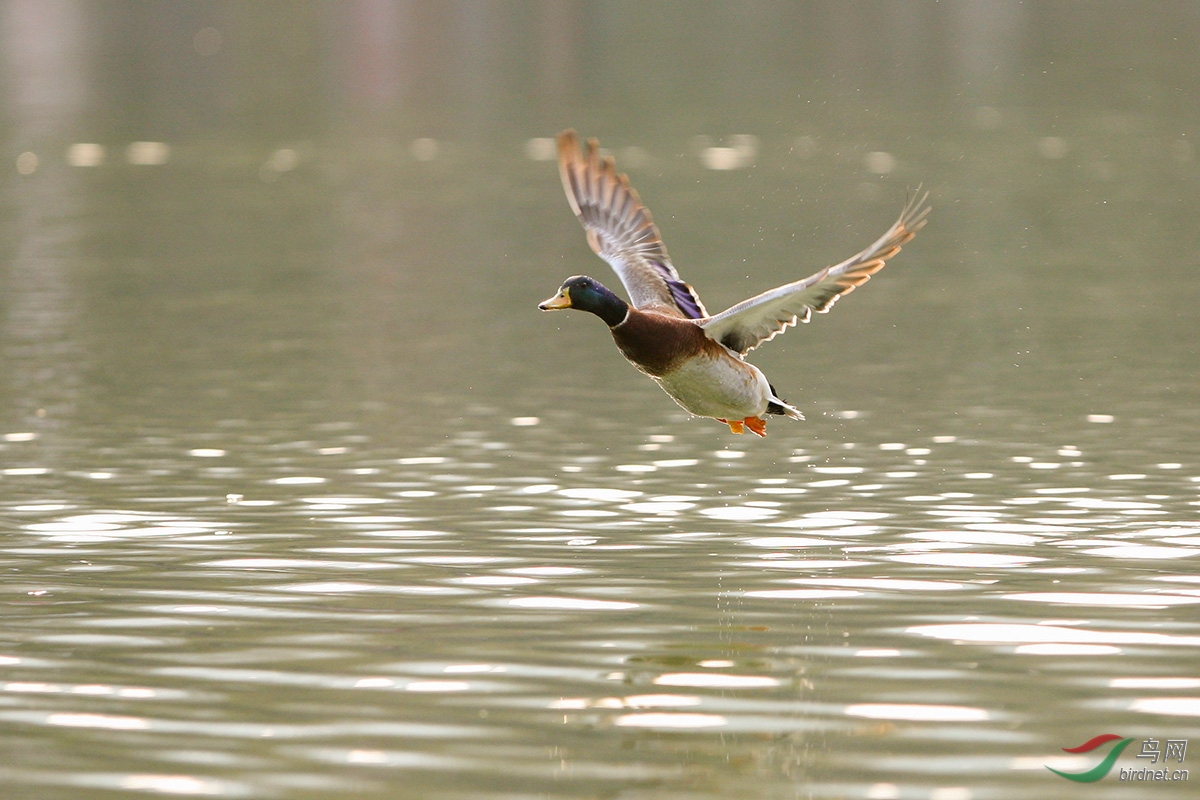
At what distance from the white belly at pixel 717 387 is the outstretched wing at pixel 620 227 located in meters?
1.27

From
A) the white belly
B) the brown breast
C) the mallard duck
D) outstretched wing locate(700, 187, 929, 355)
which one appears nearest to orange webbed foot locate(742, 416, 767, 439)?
the mallard duck

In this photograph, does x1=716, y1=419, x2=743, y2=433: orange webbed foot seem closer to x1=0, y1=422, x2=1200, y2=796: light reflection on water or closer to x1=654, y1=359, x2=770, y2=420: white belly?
x1=0, y1=422, x2=1200, y2=796: light reflection on water

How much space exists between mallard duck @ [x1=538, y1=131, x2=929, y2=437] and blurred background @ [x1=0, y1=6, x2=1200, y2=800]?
36.6 inches

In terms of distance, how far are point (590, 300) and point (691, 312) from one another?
2.31 metres

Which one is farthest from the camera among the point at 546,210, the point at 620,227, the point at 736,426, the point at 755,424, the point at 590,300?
the point at 546,210

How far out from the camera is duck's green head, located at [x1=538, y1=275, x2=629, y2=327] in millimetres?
14391

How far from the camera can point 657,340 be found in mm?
14461

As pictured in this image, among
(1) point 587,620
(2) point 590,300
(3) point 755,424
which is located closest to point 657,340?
(2) point 590,300

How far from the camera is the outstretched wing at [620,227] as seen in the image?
16562 mm

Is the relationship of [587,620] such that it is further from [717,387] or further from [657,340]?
[717,387]

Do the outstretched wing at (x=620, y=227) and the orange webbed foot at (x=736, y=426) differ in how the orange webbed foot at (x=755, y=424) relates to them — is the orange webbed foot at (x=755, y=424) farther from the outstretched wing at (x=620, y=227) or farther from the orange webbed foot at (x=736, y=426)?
the outstretched wing at (x=620, y=227)

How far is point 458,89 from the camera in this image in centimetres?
7438

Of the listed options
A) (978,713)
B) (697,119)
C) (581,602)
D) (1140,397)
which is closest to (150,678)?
(581,602)

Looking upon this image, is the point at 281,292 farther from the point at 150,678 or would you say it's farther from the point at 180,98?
the point at 180,98
